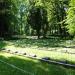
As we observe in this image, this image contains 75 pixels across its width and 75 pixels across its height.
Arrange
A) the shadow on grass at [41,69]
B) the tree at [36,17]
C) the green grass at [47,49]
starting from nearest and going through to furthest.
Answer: the shadow on grass at [41,69] < the green grass at [47,49] < the tree at [36,17]

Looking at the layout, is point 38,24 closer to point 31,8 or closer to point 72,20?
point 31,8

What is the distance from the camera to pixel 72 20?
2352cm

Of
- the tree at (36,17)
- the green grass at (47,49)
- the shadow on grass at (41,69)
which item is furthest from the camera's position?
the tree at (36,17)

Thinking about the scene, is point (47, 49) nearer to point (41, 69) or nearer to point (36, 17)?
point (41, 69)

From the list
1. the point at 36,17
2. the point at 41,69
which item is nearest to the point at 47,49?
the point at 41,69

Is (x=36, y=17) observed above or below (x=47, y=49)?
above

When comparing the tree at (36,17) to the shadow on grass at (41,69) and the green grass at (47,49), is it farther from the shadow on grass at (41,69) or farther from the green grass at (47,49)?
the shadow on grass at (41,69)

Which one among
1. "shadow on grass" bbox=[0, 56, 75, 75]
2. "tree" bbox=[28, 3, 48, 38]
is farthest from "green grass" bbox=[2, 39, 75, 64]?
"tree" bbox=[28, 3, 48, 38]

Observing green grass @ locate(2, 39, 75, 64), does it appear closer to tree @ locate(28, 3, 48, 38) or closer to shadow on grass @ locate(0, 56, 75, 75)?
shadow on grass @ locate(0, 56, 75, 75)

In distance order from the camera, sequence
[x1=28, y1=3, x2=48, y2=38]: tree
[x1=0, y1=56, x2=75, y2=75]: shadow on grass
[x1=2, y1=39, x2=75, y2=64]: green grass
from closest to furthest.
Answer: [x1=0, y1=56, x2=75, y2=75]: shadow on grass < [x1=2, y1=39, x2=75, y2=64]: green grass < [x1=28, y1=3, x2=48, y2=38]: tree

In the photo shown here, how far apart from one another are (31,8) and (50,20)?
510 cm

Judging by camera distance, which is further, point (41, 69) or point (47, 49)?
point (47, 49)

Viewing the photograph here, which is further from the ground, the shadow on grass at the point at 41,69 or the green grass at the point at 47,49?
the green grass at the point at 47,49

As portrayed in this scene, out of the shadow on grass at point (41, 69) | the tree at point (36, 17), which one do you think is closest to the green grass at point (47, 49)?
the shadow on grass at point (41, 69)
